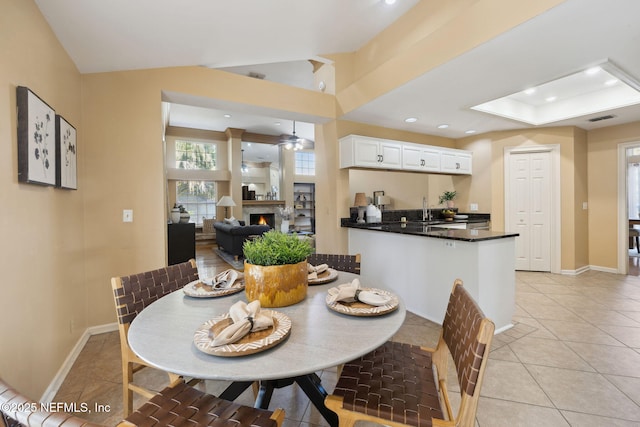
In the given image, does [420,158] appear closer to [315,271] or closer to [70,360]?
[315,271]

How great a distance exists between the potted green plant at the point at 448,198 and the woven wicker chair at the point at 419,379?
4.57m

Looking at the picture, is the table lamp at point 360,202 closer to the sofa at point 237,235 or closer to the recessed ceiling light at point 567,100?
the recessed ceiling light at point 567,100

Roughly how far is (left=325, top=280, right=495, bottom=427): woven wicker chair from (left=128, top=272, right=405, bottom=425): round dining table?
9.1 inches

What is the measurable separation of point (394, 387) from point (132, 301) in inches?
53.7

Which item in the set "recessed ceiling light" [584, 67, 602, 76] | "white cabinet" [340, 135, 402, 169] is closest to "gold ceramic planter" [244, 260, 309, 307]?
"white cabinet" [340, 135, 402, 169]

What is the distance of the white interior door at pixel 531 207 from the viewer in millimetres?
4832

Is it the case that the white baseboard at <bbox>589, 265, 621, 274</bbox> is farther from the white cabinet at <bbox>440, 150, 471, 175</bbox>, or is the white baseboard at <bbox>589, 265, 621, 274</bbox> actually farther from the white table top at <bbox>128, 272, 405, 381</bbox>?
the white table top at <bbox>128, 272, 405, 381</bbox>

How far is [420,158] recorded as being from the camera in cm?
449

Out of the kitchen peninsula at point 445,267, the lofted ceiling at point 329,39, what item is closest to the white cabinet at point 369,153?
the lofted ceiling at point 329,39

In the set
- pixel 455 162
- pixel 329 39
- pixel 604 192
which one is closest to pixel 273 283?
pixel 329 39

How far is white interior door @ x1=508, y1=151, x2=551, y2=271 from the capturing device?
15.9ft

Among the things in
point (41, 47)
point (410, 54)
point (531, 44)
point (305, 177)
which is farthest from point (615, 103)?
point (305, 177)

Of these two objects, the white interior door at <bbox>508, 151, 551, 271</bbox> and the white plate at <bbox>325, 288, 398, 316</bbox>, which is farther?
the white interior door at <bbox>508, 151, 551, 271</bbox>

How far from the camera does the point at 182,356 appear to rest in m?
0.90
